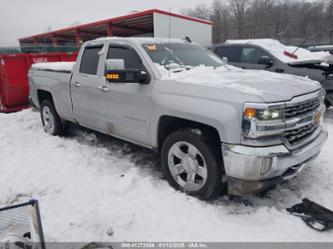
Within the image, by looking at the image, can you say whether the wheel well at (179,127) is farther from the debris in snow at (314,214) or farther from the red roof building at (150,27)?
the red roof building at (150,27)

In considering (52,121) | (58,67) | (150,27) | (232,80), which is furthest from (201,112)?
(150,27)

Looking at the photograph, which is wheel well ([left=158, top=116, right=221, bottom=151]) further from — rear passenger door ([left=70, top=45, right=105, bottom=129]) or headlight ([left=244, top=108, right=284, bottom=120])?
rear passenger door ([left=70, top=45, right=105, bottom=129])

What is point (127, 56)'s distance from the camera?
3818 mm

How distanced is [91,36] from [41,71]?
73.6 ft

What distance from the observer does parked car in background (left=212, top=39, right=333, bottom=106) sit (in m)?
6.09

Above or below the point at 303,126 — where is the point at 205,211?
below

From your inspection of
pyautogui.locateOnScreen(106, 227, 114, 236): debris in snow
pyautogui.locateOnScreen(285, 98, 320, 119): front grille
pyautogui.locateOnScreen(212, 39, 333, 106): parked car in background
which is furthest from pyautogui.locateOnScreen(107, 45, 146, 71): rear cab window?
pyautogui.locateOnScreen(212, 39, 333, 106): parked car in background

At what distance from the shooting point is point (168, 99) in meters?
3.12

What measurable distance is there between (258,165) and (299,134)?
679mm

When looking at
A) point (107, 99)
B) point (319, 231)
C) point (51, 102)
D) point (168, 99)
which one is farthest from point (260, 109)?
point (51, 102)

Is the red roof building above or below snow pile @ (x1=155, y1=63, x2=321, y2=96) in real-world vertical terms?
above

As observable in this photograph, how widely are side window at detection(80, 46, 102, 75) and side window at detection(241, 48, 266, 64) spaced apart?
182 inches

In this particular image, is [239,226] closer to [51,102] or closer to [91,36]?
[51,102]

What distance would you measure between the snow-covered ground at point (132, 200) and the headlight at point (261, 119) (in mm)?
950
